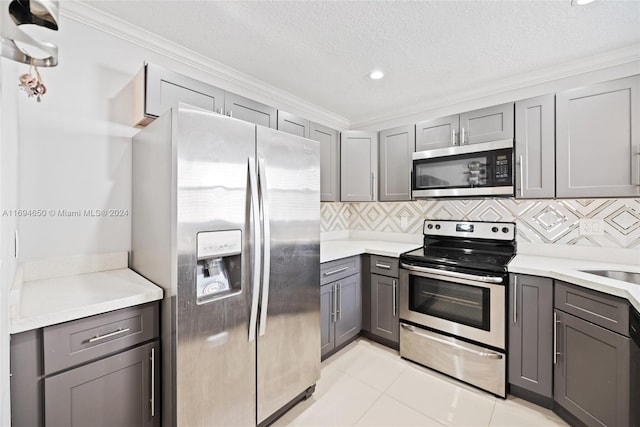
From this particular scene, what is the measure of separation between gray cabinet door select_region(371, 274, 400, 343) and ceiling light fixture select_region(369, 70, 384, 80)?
5.74ft

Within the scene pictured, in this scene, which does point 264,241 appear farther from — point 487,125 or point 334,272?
point 487,125

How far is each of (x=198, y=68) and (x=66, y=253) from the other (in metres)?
1.53

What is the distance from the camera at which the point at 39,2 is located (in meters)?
0.59

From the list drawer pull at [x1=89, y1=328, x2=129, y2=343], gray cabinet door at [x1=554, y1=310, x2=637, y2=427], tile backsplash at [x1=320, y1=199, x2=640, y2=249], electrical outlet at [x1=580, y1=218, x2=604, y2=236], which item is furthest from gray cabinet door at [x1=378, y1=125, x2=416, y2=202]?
drawer pull at [x1=89, y1=328, x2=129, y2=343]

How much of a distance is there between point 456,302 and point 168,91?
250 cm

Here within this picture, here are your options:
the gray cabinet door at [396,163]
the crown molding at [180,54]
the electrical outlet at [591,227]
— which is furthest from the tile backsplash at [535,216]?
the crown molding at [180,54]

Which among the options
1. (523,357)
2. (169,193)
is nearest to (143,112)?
(169,193)

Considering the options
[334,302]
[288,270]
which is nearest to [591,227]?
[334,302]

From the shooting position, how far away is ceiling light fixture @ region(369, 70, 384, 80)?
2.31 metres

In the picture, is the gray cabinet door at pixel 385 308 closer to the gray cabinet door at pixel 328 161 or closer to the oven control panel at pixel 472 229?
the oven control panel at pixel 472 229

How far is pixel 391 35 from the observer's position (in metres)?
1.82

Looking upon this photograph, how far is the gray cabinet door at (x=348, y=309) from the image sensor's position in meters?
2.48

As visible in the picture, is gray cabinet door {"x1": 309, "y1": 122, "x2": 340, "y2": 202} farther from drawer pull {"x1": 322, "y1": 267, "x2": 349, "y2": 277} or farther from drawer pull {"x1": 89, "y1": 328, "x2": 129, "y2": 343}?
drawer pull {"x1": 89, "y1": 328, "x2": 129, "y2": 343}

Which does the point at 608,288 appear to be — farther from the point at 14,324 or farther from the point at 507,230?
the point at 14,324
